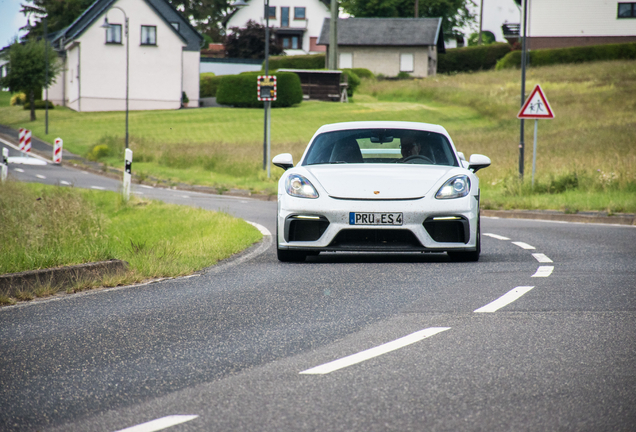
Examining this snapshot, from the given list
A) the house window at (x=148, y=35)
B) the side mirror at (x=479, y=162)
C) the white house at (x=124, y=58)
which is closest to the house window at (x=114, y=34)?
the white house at (x=124, y=58)

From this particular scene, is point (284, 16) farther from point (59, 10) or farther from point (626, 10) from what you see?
point (626, 10)

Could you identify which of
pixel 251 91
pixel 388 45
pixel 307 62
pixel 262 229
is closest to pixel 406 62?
pixel 388 45

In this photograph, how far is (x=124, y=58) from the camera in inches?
2621

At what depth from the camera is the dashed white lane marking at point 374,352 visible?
464cm

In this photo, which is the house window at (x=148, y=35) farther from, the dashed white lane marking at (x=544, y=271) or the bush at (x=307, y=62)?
the dashed white lane marking at (x=544, y=271)

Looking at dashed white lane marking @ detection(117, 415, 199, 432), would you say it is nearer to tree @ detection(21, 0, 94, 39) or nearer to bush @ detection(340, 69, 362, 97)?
bush @ detection(340, 69, 362, 97)

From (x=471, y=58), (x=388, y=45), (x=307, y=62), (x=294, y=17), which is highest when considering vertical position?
(x=294, y=17)

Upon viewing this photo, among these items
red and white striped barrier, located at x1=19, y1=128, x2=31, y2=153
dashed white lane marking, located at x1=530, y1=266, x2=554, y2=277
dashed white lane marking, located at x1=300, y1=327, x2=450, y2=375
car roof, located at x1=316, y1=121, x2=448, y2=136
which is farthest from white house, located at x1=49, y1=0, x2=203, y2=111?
dashed white lane marking, located at x1=300, y1=327, x2=450, y2=375

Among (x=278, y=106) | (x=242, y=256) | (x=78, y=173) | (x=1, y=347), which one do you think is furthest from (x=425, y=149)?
(x=278, y=106)

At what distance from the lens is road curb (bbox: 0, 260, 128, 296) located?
7.41m

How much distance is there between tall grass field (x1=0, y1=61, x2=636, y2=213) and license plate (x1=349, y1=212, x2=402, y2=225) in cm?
982

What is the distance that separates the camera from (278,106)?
62.1 meters

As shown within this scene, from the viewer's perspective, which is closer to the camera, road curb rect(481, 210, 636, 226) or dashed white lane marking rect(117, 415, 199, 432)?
dashed white lane marking rect(117, 415, 199, 432)

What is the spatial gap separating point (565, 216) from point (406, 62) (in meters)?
70.3
